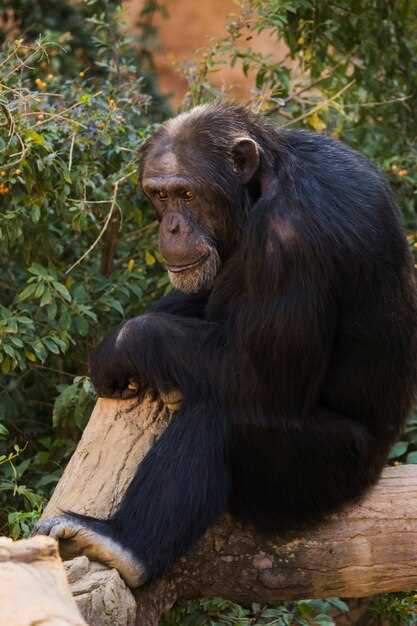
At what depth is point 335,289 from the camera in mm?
4859

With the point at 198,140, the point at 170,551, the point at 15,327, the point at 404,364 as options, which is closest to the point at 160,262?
the point at 15,327

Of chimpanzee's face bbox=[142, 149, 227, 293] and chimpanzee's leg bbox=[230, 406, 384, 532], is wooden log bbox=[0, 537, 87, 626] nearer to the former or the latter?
chimpanzee's leg bbox=[230, 406, 384, 532]

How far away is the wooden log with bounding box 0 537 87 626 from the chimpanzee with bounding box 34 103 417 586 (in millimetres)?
1262

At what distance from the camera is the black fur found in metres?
4.60

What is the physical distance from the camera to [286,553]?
16.0 feet

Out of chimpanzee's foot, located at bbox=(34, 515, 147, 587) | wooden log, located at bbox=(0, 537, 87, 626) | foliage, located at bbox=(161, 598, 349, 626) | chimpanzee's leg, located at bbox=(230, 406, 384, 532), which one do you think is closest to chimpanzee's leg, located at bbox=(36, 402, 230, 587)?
chimpanzee's foot, located at bbox=(34, 515, 147, 587)

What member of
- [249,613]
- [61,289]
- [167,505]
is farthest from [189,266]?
[249,613]

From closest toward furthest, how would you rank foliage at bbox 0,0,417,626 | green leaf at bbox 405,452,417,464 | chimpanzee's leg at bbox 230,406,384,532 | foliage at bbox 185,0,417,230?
1. chimpanzee's leg at bbox 230,406,384,532
2. foliage at bbox 0,0,417,626
3. green leaf at bbox 405,452,417,464
4. foliage at bbox 185,0,417,230

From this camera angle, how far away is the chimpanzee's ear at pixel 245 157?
17.0 ft

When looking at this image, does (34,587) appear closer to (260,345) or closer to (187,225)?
(260,345)

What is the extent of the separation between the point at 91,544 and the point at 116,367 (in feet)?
3.20

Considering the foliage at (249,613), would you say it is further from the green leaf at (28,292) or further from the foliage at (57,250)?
the green leaf at (28,292)

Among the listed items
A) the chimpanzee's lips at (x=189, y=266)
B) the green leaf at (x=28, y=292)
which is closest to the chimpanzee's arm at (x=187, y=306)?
the chimpanzee's lips at (x=189, y=266)

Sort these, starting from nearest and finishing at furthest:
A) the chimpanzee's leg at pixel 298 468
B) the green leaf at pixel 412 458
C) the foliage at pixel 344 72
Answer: the chimpanzee's leg at pixel 298 468 < the green leaf at pixel 412 458 < the foliage at pixel 344 72
